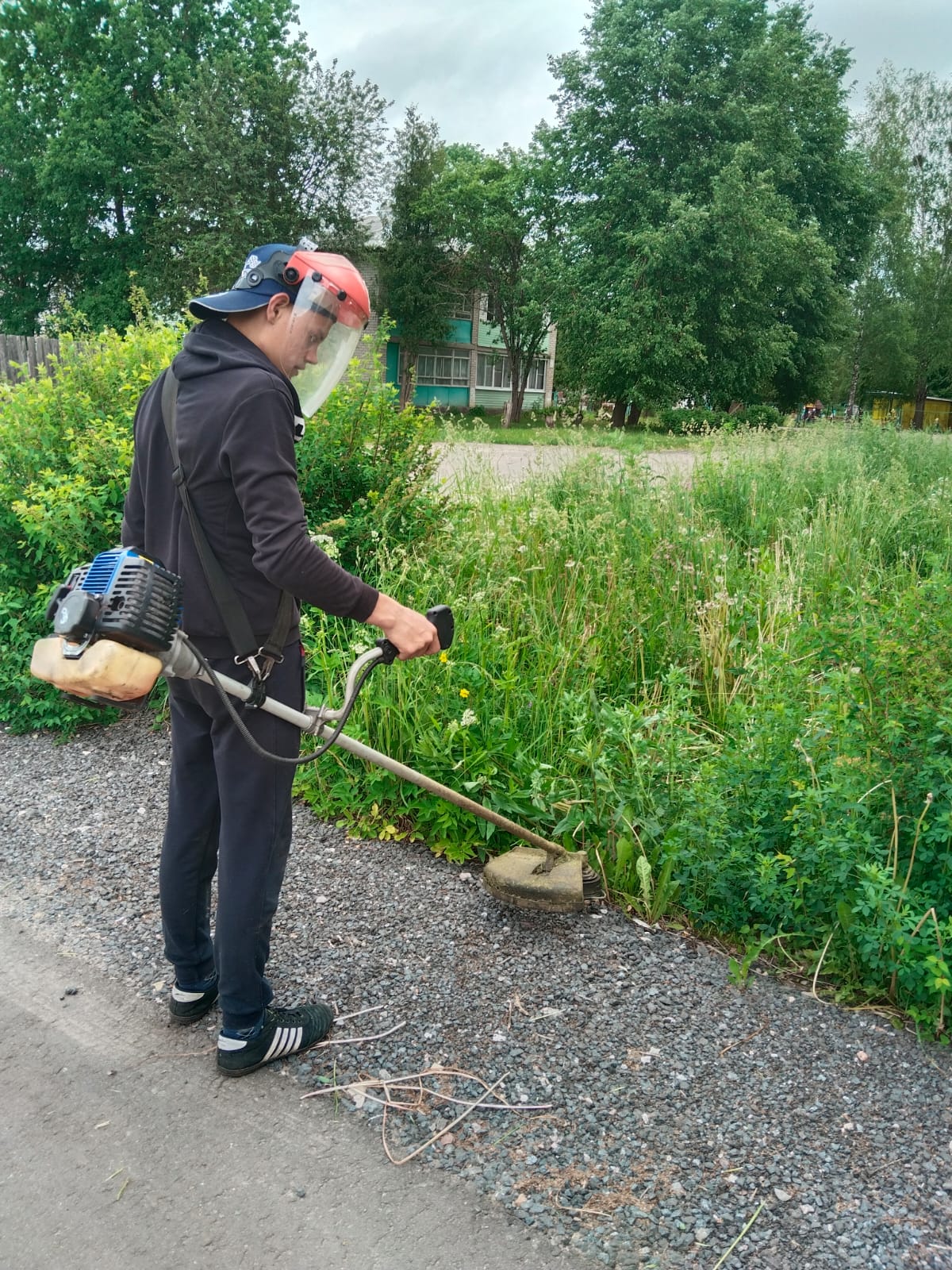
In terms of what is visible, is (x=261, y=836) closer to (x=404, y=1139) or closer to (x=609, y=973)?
(x=404, y=1139)

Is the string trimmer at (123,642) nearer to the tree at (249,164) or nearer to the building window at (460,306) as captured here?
the tree at (249,164)

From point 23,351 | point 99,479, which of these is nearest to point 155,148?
point 23,351

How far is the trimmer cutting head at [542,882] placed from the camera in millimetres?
3332

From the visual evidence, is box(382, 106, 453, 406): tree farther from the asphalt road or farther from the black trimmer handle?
the black trimmer handle

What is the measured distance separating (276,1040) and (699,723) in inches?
104

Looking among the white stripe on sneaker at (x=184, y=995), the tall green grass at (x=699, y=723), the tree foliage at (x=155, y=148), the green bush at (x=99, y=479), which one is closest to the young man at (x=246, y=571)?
the white stripe on sneaker at (x=184, y=995)

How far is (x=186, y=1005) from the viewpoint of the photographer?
2904 millimetres

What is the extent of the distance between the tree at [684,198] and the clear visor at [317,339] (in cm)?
3095

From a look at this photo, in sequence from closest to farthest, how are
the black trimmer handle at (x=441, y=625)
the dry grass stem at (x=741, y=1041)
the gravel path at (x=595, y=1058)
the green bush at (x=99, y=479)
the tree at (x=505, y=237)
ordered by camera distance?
the gravel path at (x=595, y=1058)
the black trimmer handle at (x=441, y=625)
the dry grass stem at (x=741, y=1041)
the green bush at (x=99, y=479)
the tree at (x=505, y=237)

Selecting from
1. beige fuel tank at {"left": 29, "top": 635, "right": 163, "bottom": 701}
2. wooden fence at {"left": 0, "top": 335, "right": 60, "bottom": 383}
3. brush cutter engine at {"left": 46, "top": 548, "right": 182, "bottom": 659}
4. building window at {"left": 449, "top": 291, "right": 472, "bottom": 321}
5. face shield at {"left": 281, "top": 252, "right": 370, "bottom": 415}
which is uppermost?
building window at {"left": 449, "top": 291, "right": 472, "bottom": 321}

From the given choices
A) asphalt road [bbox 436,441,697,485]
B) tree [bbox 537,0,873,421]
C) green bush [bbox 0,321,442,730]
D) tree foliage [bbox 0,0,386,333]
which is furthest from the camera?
tree foliage [bbox 0,0,386,333]

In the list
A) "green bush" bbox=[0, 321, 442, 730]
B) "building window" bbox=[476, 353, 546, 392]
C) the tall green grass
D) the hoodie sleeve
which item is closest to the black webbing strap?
the hoodie sleeve

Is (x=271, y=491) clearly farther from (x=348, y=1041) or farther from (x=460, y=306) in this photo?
(x=460, y=306)

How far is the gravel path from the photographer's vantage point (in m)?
2.22
